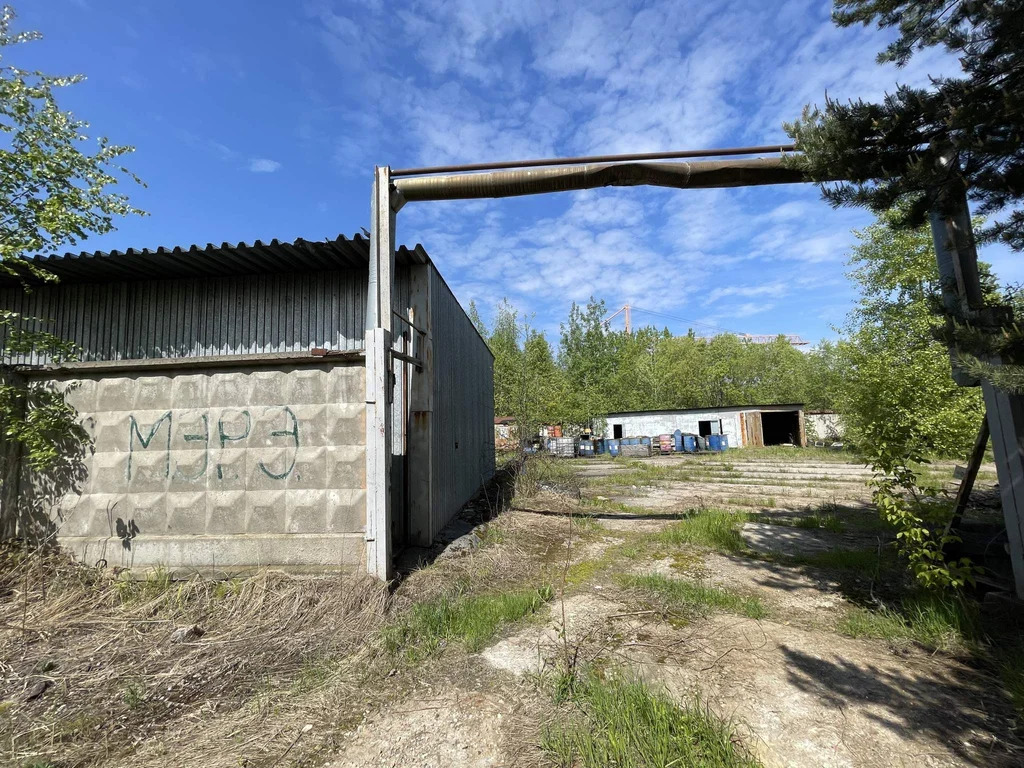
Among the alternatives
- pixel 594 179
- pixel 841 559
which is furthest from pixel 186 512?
pixel 841 559

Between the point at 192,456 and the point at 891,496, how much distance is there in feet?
21.6

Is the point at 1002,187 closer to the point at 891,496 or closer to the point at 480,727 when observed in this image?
the point at 891,496

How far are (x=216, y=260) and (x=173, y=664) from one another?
15.7ft

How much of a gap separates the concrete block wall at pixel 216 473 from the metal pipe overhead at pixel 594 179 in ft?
7.97

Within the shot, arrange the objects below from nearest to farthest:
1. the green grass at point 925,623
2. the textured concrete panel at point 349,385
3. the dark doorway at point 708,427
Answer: the green grass at point 925,623 → the textured concrete panel at point 349,385 → the dark doorway at point 708,427

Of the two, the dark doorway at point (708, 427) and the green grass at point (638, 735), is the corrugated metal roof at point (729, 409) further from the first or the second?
the green grass at point (638, 735)

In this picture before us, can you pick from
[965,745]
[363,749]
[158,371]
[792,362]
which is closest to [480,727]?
[363,749]

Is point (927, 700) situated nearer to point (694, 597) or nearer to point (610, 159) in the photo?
point (694, 597)

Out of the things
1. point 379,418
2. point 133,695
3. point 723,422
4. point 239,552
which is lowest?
point 133,695

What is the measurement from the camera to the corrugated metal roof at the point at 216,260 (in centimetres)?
548

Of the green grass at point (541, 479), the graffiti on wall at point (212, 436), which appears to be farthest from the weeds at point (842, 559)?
the graffiti on wall at point (212, 436)

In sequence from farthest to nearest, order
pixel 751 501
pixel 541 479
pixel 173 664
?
1. pixel 541 479
2. pixel 751 501
3. pixel 173 664

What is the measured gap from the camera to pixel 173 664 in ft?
9.74

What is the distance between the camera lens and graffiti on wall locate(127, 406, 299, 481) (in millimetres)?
4461
